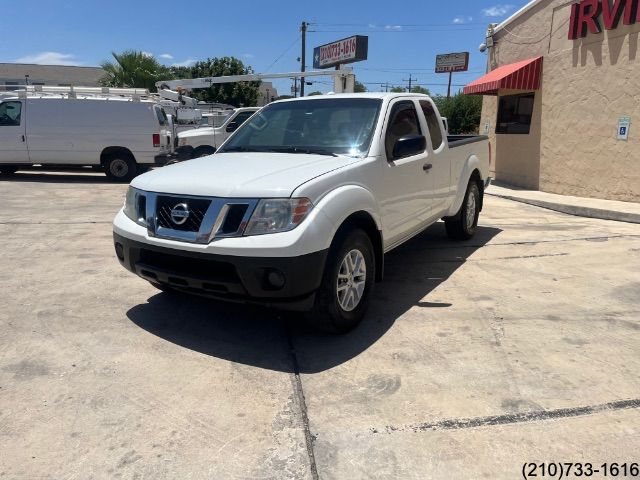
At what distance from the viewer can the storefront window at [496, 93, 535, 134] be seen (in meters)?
12.6

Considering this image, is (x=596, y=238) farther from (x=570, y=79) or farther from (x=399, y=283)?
(x=570, y=79)

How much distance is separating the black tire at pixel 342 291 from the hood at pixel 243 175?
0.53 meters

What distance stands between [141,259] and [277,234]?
115 centimetres

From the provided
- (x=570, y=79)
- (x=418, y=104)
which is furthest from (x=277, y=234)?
(x=570, y=79)

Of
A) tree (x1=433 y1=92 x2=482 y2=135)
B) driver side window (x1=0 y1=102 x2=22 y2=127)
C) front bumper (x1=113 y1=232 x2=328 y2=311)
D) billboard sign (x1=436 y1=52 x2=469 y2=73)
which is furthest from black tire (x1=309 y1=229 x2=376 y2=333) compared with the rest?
billboard sign (x1=436 y1=52 x2=469 y2=73)

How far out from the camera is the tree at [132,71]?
28188mm

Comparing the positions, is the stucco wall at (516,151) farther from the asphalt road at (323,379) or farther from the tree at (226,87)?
Result: the tree at (226,87)

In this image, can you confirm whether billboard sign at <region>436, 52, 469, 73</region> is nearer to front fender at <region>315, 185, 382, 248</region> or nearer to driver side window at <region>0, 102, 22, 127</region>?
driver side window at <region>0, 102, 22, 127</region>

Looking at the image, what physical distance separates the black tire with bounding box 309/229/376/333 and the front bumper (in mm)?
124

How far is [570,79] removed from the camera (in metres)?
11.0

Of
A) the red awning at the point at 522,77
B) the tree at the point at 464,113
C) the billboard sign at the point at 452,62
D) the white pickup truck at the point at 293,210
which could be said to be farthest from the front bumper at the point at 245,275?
the billboard sign at the point at 452,62

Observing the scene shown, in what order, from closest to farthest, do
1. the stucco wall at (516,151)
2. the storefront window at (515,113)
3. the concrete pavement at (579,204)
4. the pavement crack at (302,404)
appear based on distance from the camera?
the pavement crack at (302,404)
the concrete pavement at (579,204)
the stucco wall at (516,151)
the storefront window at (515,113)

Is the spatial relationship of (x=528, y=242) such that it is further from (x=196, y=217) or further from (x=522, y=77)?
(x=522, y=77)

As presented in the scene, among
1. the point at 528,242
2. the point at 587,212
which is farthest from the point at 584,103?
the point at 528,242
